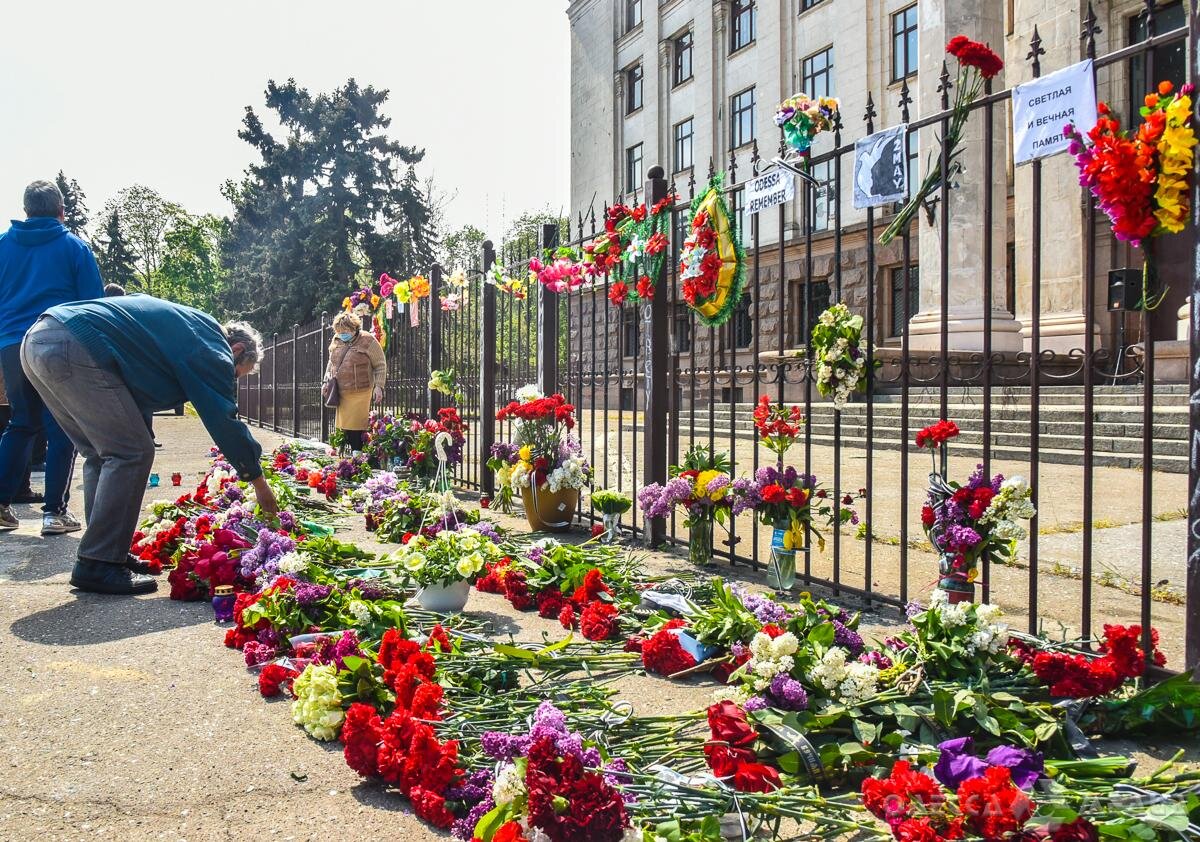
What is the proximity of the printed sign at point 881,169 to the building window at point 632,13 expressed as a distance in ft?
94.1

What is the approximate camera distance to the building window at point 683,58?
28.2 metres

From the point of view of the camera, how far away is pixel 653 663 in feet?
11.4

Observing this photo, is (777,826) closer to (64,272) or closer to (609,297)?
(609,297)

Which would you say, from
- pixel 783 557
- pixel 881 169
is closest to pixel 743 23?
pixel 881 169

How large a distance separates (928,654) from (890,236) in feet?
6.55

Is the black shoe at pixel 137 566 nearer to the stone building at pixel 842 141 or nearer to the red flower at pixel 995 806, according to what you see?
the stone building at pixel 842 141

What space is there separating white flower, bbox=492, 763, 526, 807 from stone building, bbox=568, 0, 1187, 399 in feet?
8.46

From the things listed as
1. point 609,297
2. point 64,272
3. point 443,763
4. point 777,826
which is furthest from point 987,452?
point 64,272

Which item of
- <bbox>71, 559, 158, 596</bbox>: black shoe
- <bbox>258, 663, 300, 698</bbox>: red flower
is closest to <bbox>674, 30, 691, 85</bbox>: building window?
<bbox>71, 559, 158, 596</bbox>: black shoe

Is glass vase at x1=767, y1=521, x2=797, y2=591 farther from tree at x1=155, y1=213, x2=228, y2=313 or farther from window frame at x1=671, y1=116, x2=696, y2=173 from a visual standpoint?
tree at x1=155, y1=213, x2=228, y2=313

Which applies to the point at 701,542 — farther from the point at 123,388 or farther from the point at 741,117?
the point at 741,117

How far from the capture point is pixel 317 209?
39.8m

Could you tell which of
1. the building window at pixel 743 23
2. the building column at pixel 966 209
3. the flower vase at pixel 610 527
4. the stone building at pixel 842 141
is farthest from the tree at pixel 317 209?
the flower vase at pixel 610 527

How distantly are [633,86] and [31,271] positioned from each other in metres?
27.0
